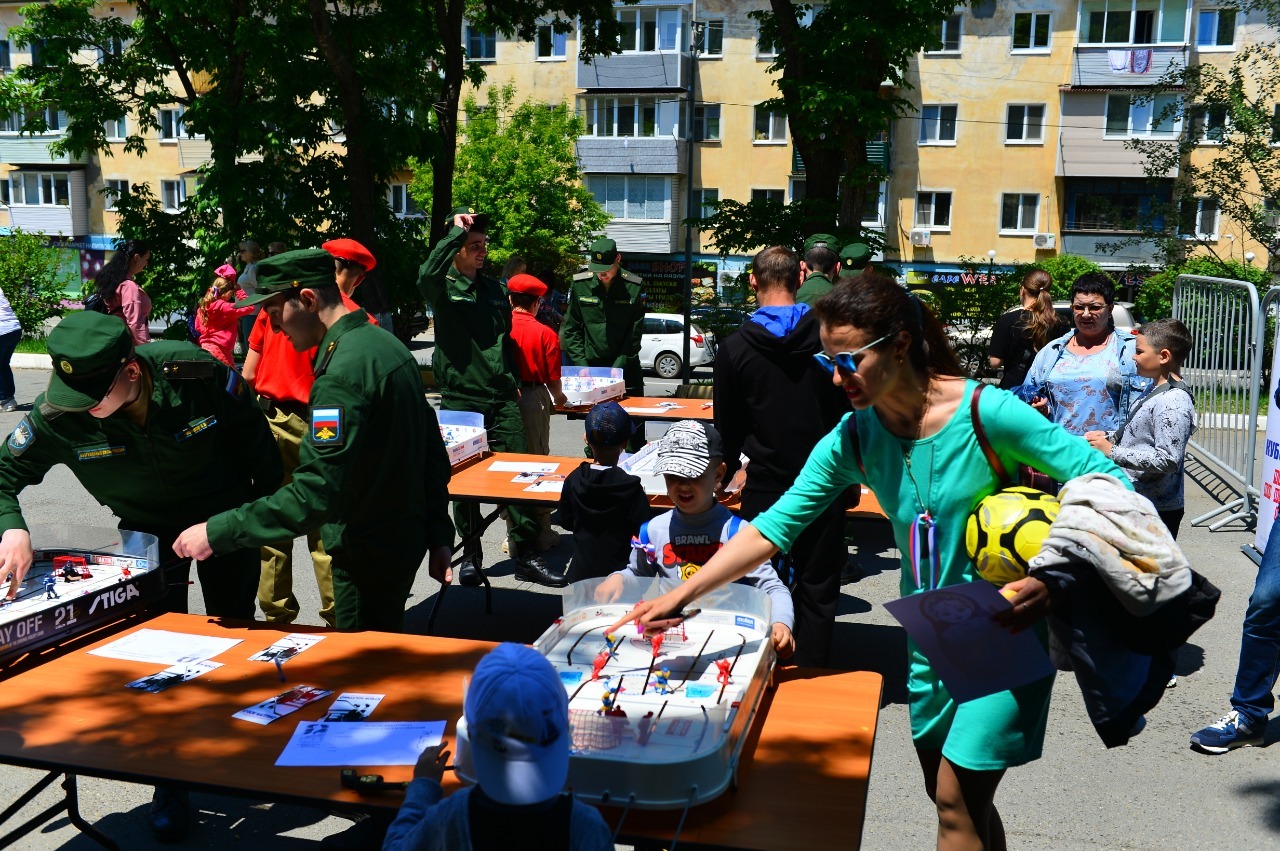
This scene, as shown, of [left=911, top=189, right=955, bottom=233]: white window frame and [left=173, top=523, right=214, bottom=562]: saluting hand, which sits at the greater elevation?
[left=911, top=189, right=955, bottom=233]: white window frame

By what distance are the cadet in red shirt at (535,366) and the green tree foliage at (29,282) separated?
15495mm

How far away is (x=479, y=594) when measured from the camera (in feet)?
23.6

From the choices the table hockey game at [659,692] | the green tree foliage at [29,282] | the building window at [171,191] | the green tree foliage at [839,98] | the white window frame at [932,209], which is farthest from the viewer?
the building window at [171,191]

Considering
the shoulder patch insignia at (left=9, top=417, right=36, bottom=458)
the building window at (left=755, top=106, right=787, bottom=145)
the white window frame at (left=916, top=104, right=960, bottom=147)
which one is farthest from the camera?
the building window at (left=755, top=106, right=787, bottom=145)

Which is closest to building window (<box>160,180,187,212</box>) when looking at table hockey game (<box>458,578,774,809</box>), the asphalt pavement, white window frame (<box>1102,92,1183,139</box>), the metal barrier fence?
white window frame (<box>1102,92,1183,139</box>)

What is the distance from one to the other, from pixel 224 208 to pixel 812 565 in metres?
14.0

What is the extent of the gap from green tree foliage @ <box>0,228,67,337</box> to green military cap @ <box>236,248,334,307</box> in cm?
1895

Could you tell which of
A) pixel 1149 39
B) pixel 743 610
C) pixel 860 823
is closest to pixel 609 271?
pixel 743 610

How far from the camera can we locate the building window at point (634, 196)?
4044cm

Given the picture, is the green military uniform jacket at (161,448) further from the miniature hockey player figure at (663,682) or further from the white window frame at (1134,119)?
the white window frame at (1134,119)

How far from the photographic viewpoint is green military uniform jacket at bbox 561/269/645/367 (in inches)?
406

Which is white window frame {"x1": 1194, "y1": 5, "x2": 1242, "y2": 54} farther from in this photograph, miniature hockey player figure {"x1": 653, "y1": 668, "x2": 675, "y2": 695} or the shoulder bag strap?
miniature hockey player figure {"x1": 653, "y1": 668, "x2": 675, "y2": 695}

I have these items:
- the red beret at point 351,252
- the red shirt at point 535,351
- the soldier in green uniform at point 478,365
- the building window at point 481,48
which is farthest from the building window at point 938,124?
the red beret at point 351,252

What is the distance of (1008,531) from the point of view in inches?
103
